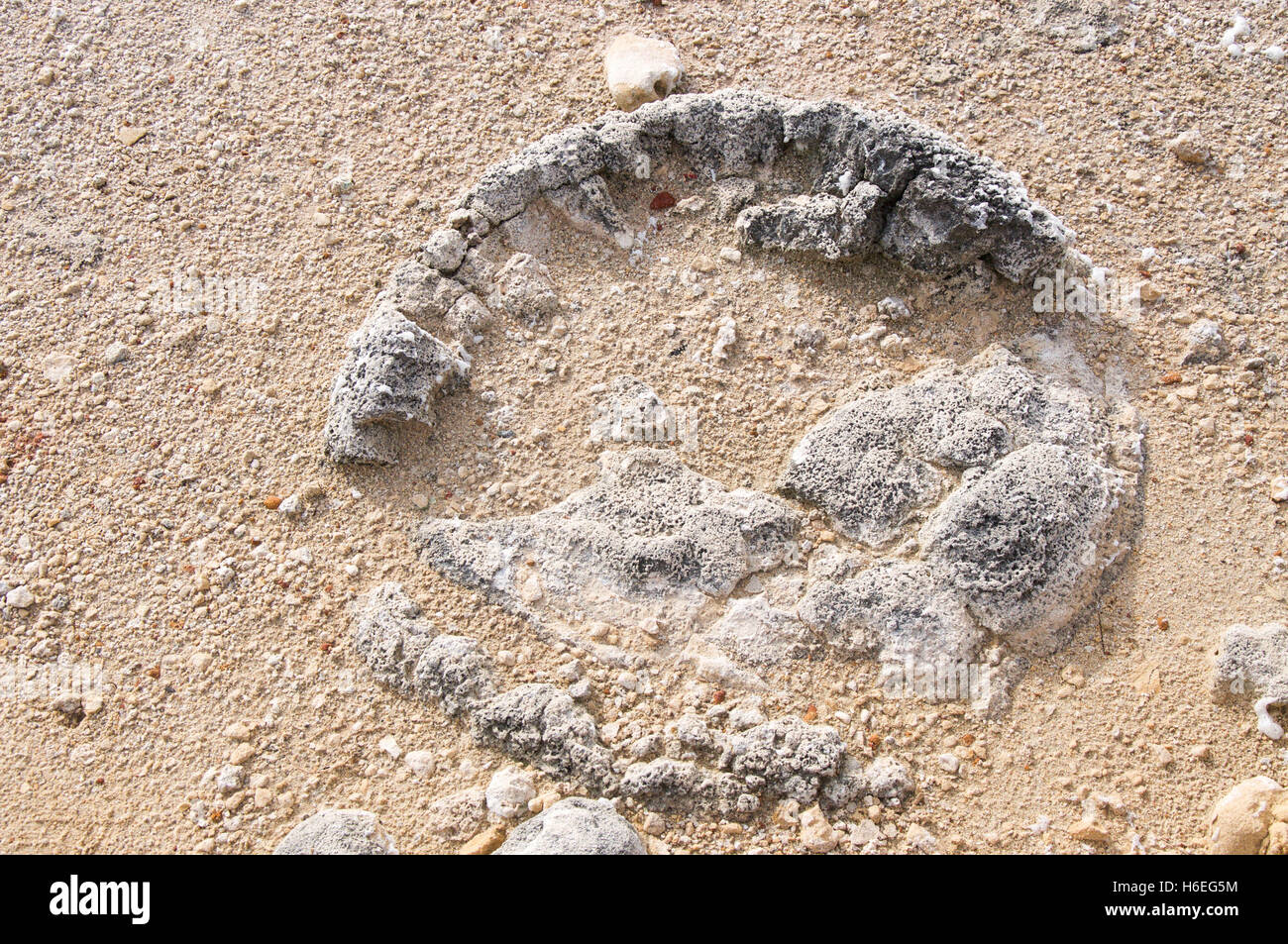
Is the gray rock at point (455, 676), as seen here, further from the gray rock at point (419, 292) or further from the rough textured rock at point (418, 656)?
the gray rock at point (419, 292)

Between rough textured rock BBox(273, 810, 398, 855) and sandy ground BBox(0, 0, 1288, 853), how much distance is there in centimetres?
7

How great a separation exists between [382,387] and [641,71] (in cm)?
174

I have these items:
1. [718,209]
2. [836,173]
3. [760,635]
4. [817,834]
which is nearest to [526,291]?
[718,209]

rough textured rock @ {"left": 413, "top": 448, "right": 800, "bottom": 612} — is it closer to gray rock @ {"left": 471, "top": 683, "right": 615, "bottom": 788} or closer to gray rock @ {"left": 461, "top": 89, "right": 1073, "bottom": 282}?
gray rock @ {"left": 471, "top": 683, "right": 615, "bottom": 788}

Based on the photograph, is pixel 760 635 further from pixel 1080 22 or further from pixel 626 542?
pixel 1080 22

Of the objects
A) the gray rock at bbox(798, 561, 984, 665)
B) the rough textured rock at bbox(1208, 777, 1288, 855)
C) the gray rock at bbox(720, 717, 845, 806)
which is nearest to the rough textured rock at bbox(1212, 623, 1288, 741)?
the rough textured rock at bbox(1208, 777, 1288, 855)

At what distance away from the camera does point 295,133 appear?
12.7 feet

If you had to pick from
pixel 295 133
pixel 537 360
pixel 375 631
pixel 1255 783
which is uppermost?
pixel 295 133

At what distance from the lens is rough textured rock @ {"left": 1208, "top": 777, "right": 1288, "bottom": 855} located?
2477 mm

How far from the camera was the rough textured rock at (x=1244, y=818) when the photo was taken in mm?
2477

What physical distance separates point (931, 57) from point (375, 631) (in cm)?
314

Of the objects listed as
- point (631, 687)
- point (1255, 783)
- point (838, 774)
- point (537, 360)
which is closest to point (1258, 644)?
point (1255, 783)

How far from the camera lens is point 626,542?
9.53 ft

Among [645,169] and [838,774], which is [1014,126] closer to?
[645,169]
